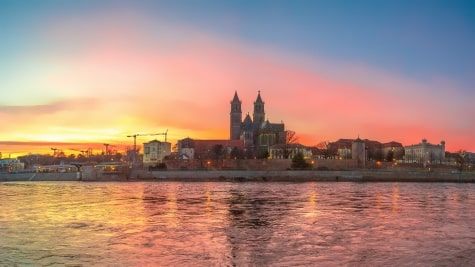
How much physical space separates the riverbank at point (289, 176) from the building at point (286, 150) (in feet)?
140

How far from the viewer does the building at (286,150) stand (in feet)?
565

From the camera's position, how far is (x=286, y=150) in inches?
6786

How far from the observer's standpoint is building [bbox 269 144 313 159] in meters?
172

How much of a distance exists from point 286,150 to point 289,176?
4652cm

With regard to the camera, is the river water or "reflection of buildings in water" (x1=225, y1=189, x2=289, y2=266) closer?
the river water

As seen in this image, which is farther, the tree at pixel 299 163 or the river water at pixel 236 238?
the tree at pixel 299 163

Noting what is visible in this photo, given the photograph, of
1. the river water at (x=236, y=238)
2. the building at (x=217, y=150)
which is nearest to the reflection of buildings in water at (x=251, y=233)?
the river water at (x=236, y=238)

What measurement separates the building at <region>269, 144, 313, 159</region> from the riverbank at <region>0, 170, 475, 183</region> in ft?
140

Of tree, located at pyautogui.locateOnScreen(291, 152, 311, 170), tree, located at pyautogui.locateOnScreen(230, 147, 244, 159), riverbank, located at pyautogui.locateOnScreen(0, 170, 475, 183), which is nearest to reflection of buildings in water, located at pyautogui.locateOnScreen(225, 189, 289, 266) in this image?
riverbank, located at pyautogui.locateOnScreen(0, 170, 475, 183)

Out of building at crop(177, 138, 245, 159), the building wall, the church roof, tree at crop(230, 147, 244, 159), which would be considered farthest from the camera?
the church roof

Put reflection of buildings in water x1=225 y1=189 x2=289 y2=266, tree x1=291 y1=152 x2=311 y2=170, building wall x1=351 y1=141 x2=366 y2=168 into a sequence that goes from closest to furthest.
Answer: reflection of buildings in water x1=225 y1=189 x2=289 y2=266 < tree x1=291 y1=152 x2=311 y2=170 < building wall x1=351 y1=141 x2=366 y2=168

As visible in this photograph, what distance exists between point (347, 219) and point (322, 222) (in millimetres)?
2424

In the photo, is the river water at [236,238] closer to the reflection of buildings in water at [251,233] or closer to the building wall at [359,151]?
the reflection of buildings in water at [251,233]

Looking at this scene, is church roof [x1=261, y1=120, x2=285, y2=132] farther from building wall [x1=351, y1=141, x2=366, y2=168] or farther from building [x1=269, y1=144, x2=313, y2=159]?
building wall [x1=351, y1=141, x2=366, y2=168]
